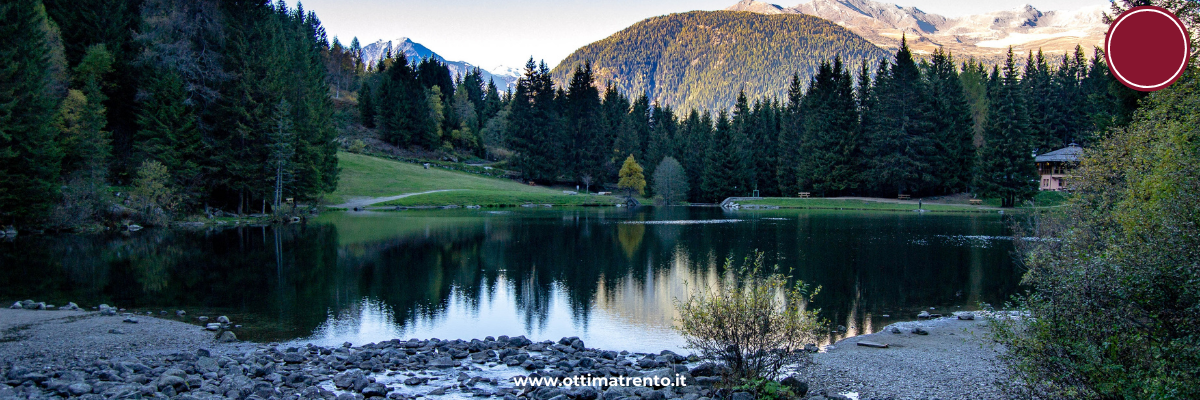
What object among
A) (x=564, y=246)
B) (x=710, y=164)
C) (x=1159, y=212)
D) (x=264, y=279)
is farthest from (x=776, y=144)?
(x=1159, y=212)

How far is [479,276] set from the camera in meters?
22.2

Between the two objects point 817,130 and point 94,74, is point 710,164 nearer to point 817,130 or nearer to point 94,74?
point 817,130

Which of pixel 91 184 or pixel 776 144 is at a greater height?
Answer: pixel 776 144

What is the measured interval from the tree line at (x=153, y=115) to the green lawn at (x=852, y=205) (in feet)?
153

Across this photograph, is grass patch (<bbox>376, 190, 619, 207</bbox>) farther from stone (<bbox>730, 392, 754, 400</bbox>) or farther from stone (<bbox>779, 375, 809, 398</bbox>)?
stone (<bbox>730, 392, 754, 400</bbox>)

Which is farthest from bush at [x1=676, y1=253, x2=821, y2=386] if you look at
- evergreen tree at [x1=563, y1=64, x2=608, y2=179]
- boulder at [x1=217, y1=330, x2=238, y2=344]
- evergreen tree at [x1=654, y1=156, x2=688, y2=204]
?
evergreen tree at [x1=563, y1=64, x2=608, y2=179]

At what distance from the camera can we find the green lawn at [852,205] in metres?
61.1

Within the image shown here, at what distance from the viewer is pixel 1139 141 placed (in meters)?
14.4

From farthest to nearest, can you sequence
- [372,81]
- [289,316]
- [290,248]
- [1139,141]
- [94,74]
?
[372,81] → [94,74] → [290,248] → [289,316] → [1139,141]

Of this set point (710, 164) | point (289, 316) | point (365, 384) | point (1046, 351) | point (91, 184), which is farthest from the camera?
point (710, 164)

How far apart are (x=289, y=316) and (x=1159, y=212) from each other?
53.2 feet

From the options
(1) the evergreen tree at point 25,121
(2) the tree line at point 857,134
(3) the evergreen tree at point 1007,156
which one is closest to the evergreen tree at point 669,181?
(2) the tree line at point 857,134

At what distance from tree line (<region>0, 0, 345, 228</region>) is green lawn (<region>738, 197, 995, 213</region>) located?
46.6 m

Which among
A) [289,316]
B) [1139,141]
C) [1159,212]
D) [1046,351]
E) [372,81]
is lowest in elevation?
[289,316]
